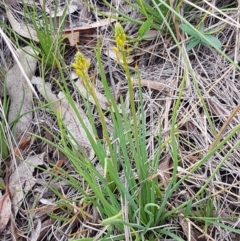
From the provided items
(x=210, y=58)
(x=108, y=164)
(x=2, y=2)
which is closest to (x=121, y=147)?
(x=108, y=164)

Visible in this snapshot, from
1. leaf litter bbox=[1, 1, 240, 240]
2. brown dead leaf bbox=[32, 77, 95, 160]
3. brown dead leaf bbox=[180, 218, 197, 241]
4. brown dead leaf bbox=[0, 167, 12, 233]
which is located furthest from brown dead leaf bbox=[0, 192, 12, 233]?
brown dead leaf bbox=[180, 218, 197, 241]

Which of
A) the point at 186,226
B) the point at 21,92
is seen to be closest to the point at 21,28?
the point at 21,92

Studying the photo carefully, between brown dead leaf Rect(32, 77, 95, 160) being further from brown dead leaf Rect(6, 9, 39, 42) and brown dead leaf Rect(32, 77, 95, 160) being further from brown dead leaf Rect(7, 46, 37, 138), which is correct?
brown dead leaf Rect(6, 9, 39, 42)

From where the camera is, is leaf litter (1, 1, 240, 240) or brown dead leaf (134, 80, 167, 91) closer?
leaf litter (1, 1, 240, 240)

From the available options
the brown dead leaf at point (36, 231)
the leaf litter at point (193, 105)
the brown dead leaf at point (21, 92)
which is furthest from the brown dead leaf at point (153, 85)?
the brown dead leaf at point (36, 231)

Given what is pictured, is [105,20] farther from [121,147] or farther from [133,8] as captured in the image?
[121,147]
